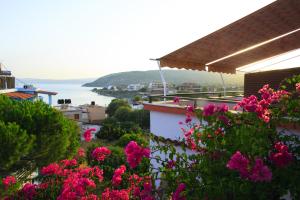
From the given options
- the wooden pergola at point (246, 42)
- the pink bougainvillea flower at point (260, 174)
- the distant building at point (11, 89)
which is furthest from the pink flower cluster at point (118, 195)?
the distant building at point (11, 89)

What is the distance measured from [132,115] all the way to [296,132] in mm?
43900

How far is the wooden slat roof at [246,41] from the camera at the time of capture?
20.9ft

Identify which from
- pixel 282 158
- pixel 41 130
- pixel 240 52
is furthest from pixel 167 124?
pixel 41 130

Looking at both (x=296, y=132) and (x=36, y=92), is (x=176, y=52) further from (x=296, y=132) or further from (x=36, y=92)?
(x=36, y=92)

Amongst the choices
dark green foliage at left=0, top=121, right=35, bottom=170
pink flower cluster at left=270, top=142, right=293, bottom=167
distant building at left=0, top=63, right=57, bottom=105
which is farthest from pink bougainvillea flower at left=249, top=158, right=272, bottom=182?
distant building at left=0, top=63, right=57, bottom=105

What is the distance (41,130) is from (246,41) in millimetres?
7124

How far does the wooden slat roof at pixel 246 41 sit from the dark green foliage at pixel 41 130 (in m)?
5.02

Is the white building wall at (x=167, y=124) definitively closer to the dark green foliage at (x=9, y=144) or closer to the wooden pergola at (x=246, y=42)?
the wooden pergola at (x=246, y=42)

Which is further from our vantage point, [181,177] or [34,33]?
[34,33]

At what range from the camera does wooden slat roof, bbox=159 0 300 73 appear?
20.9 ft

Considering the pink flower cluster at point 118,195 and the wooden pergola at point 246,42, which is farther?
the wooden pergola at point 246,42

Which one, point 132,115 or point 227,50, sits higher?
point 227,50

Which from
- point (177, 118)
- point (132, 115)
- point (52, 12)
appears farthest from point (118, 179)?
point (132, 115)

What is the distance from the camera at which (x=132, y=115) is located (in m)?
47.9
